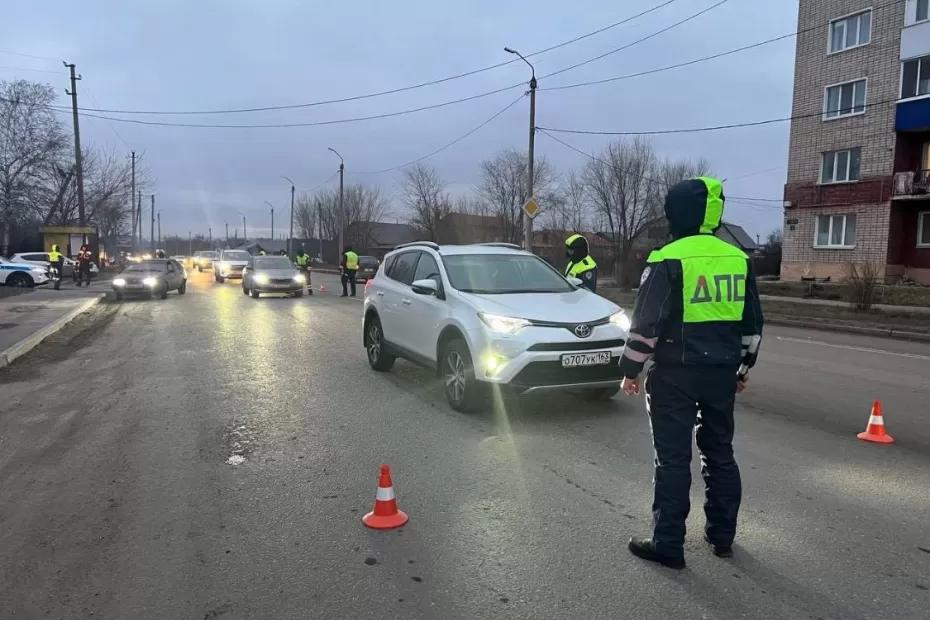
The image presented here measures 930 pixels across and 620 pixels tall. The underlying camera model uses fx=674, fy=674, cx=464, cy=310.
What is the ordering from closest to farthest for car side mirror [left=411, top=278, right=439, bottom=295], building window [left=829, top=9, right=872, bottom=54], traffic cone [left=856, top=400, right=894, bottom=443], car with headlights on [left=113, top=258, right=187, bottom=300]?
traffic cone [left=856, top=400, right=894, bottom=443] < car side mirror [left=411, top=278, right=439, bottom=295] < car with headlights on [left=113, top=258, right=187, bottom=300] < building window [left=829, top=9, right=872, bottom=54]

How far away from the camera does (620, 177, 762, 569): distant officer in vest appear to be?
11.1 feet

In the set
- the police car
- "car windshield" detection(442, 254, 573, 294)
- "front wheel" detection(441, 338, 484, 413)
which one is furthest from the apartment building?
the police car

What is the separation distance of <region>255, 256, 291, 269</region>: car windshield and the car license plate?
19058 mm

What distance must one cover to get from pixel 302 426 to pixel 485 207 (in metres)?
46.5

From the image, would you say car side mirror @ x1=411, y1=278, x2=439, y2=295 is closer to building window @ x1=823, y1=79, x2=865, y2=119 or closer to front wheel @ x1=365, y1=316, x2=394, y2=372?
front wheel @ x1=365, y1=316, x2=394, y2=372

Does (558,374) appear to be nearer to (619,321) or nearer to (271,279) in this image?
(619,321)

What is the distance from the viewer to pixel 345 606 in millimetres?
3047

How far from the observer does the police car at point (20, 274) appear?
27219 mm

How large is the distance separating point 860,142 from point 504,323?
93.1ft

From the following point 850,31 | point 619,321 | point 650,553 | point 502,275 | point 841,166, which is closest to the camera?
point 650,553

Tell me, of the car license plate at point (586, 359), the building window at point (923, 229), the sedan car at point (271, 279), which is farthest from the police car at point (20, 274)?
the building window at point (923, 229)

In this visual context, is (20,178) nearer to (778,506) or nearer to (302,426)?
(302,426)

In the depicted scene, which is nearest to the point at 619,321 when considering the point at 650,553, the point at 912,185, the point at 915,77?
the point at 650,553

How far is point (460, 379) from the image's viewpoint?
21.7 ft
